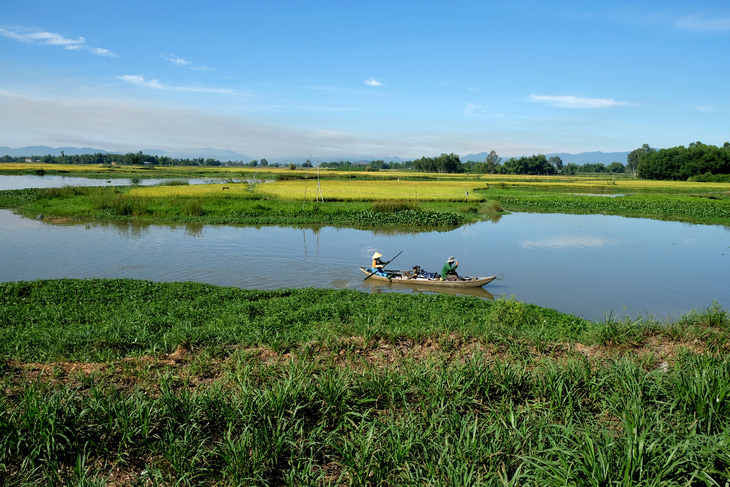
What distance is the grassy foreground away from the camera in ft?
13.0

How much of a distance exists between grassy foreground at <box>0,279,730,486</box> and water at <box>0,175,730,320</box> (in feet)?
19.8

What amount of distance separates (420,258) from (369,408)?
1517 centimetres

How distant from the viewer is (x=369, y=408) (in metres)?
5.01

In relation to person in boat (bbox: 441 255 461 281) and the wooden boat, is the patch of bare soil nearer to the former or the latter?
the wooden boat

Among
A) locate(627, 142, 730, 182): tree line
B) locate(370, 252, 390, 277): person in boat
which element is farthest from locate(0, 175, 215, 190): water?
locate(627, 142, 730, 182): tree line

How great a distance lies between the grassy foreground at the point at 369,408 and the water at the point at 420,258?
602 cm

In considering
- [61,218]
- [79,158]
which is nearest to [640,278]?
[61,218]

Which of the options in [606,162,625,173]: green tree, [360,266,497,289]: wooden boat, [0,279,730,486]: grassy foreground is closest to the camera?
[0,279,730,486]: grassy foreground

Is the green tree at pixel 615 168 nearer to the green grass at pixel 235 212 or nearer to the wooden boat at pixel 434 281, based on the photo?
the green grass at pixel 235 212

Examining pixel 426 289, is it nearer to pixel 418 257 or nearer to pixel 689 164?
pixel 418 257

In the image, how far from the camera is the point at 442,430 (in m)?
4.43

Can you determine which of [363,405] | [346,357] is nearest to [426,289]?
[346,357]

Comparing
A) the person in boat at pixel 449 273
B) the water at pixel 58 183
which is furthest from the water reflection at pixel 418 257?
the water at pixel 58 183

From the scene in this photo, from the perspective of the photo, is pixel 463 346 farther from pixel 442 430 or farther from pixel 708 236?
pixel 708 236
